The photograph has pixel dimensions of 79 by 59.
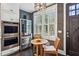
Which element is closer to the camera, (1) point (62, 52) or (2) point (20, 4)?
(2) point (20, 4)

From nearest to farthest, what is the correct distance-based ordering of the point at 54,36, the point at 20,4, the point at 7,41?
the point at 20,4 < the point at 54,36 < the point at 7,41

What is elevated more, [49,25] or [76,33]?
[49,25]

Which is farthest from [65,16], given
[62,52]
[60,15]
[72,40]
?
[62,52]

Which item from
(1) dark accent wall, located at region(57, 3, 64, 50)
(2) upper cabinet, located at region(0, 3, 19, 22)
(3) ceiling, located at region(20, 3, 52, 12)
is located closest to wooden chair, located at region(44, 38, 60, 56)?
(1) dark accent wall, located at region(57, 3, 64, 50)

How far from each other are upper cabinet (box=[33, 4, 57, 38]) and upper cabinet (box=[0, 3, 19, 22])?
368mm

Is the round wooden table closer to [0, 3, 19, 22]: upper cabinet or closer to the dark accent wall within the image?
the dark accent wall

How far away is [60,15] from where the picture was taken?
1.89 meters

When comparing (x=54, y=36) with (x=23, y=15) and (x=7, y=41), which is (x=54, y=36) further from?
(x=7, y=41)

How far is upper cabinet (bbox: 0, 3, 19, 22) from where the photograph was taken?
1.69 metres

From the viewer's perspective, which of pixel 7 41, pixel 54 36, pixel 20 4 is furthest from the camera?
pixel 7 41

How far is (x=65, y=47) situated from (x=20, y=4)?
108cm

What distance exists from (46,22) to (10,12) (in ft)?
2.32

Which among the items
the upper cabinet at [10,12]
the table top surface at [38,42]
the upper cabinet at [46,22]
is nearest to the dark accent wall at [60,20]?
the upper cabinet at [46,22]

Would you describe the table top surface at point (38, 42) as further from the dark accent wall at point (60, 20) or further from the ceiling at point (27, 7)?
the ceiling at point (27, 7)
